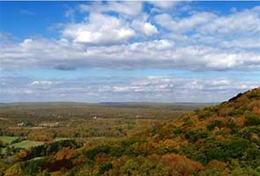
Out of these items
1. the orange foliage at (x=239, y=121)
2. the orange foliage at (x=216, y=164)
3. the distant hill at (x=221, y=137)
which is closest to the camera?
the orange foliage at (x=216, y=164)

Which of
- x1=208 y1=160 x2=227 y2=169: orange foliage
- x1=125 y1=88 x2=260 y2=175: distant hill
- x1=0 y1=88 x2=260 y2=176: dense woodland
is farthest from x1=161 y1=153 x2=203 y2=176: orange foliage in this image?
x1=125 y1=88 x2=260 y2=175: distant hill

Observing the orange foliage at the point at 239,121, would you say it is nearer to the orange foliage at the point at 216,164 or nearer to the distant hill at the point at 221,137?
the distant hill at the point at 221,137

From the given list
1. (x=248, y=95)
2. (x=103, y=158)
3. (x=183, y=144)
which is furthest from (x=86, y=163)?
(x=248, y=95)

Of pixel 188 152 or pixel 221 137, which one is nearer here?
pixel 188 152

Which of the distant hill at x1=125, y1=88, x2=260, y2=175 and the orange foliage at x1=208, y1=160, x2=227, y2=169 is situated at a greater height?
the distant hill at x1=125, y1=88, x2=260, y2=175

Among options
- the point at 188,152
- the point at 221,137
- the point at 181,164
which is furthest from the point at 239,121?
the point at 181,164

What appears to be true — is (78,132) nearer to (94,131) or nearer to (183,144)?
(94,131)

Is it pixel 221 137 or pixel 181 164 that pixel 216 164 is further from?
pixel 221 137

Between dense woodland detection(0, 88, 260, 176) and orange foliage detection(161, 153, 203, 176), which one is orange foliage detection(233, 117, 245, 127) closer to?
dense woodland detection(0, 88, 260, 176)

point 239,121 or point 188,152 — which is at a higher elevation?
point 239,121

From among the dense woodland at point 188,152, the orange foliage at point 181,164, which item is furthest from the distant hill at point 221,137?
the orange foliage at point 181,164

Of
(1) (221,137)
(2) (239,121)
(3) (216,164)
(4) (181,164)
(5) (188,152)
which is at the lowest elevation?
(3) (216,164)
